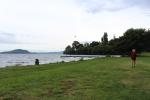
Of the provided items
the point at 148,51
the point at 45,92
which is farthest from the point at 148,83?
the point at 148,51

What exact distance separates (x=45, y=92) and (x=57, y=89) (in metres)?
1.04

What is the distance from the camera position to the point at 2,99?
14.8m

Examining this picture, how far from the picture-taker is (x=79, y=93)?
16.1 meters

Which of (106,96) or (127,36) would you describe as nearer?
(106,96)

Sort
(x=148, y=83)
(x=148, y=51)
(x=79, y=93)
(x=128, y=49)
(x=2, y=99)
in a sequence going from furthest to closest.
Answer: (x=148, y=51)
(x=128, y=49)
(x=148, y=83)
(x=79, y=93)
(x=2, y=99)

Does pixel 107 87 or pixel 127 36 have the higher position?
pixel 127 36

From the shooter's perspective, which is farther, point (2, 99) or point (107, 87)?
point (107, 87)

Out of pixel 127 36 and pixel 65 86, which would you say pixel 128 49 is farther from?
pixel 65 86

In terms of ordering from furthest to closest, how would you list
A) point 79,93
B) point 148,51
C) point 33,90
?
point 148,51, point 33,90, point 79,93

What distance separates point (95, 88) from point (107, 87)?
2.63 ft

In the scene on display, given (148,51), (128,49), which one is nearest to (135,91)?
(128,49)

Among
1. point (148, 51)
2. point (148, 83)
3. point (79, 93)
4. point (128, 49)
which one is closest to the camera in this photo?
point (79, 93)

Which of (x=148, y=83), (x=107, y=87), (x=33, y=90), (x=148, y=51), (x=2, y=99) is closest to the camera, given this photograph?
(x=2, y=99)

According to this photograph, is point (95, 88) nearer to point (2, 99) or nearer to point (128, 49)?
point (2, 99)
